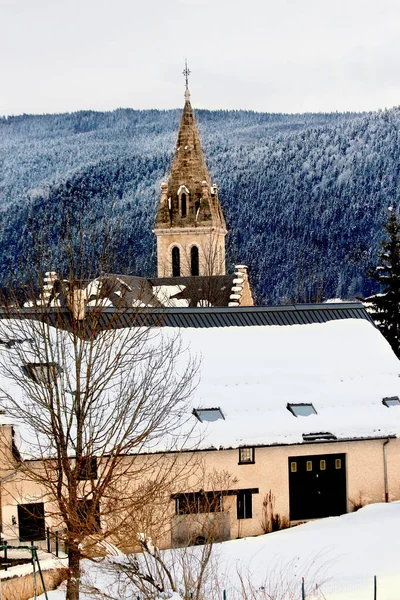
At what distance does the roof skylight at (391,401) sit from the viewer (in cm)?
2889

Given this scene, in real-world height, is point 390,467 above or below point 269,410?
below

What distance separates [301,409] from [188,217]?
4799 cm

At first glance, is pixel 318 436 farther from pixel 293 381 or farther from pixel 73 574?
pixel 73 574

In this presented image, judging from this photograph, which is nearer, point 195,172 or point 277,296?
point 195,172

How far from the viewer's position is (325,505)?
90.7ft

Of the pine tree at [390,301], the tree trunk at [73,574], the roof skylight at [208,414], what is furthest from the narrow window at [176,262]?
the tree trunk at [73,574]

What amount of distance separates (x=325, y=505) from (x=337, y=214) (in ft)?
532

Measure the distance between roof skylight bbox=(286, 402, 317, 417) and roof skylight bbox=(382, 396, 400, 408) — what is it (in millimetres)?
2310

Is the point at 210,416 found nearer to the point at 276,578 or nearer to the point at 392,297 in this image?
the point at 276,578

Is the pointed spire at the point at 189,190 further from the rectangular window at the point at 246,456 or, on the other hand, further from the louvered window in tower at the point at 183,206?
the rectangular window at the point at 246,456

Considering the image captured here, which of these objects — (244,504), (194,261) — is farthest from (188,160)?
(244,504)

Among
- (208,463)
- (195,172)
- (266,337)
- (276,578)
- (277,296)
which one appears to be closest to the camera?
(276,578)

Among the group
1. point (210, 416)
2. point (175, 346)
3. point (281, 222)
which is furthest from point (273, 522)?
point (281, 222)

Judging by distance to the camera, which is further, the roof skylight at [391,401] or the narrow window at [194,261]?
the narrow window at [194,261]
